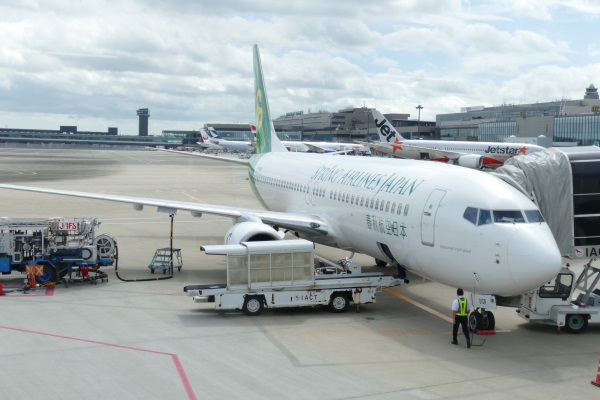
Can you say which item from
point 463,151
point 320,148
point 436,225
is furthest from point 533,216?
point 320,148

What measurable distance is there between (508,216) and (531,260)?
4.63ft

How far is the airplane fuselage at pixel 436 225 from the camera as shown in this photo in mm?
16328

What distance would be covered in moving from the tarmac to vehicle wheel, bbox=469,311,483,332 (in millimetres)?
329

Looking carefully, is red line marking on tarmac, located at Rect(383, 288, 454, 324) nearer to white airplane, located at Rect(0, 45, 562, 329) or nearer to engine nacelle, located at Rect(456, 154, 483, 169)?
white airplane, located at Rect(0, 45, 562, 329)

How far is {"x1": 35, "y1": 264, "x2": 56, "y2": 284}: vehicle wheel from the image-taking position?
23859 mm

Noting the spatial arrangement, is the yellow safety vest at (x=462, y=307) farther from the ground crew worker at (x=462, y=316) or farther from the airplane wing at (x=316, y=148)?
the airplane wing at (x=316, y=148)

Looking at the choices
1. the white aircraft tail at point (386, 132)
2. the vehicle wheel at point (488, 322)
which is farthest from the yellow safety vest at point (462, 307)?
the white aircraft tail at point (386, 132)

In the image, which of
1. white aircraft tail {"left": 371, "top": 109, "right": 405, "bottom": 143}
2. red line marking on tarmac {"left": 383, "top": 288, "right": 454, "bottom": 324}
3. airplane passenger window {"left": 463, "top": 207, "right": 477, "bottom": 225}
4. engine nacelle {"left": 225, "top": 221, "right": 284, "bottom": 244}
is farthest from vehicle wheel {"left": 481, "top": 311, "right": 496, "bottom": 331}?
white aircraft tail {"left": 371, "top": 109, "right": 405, "bottom": 143}

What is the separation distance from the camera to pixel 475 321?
18.5m

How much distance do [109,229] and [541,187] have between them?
25.4m

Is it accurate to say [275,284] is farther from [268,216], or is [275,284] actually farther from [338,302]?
[268,216]

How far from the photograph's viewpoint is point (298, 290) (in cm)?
2034

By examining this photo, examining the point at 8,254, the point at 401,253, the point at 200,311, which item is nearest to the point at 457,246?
the point at 401,253

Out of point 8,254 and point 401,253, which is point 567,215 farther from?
point 8,254
